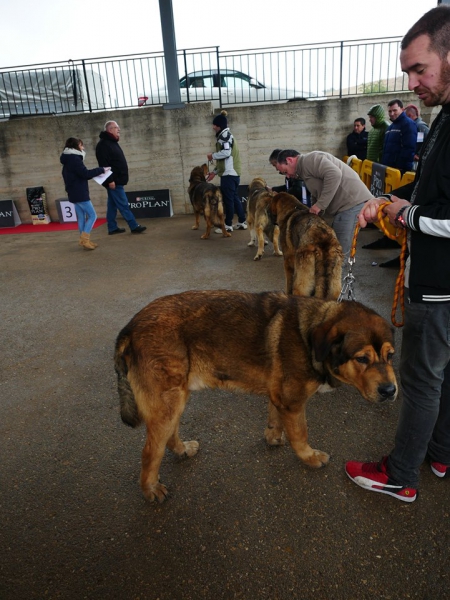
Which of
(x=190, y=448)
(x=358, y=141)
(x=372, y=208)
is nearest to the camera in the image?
(x=372, y=208)

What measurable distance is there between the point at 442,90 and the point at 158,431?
7.77ft

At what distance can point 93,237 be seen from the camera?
10367 millimetres

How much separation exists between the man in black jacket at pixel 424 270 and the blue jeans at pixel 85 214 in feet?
25.1

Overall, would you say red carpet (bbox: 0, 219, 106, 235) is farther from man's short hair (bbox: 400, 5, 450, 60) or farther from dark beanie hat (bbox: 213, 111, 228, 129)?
man's short hair (bbox: 400, 5, 450, 60)

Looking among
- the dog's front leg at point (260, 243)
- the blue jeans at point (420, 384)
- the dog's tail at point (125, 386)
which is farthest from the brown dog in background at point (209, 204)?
the blue jeans at point (420, 384)

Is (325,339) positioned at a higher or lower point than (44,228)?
higher

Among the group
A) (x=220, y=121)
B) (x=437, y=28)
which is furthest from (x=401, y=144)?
(x=437, y=28)

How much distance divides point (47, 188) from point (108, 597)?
41.8ft

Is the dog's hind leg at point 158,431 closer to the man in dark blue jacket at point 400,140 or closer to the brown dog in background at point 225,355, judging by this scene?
the brown dog in background at point 225,355

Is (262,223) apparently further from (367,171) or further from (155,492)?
(155,492)

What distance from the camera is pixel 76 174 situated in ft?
27.7

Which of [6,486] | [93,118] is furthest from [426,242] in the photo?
[93,118]

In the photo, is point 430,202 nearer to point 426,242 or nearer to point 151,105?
point 426,242

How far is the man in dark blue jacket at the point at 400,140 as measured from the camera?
24.7ft
